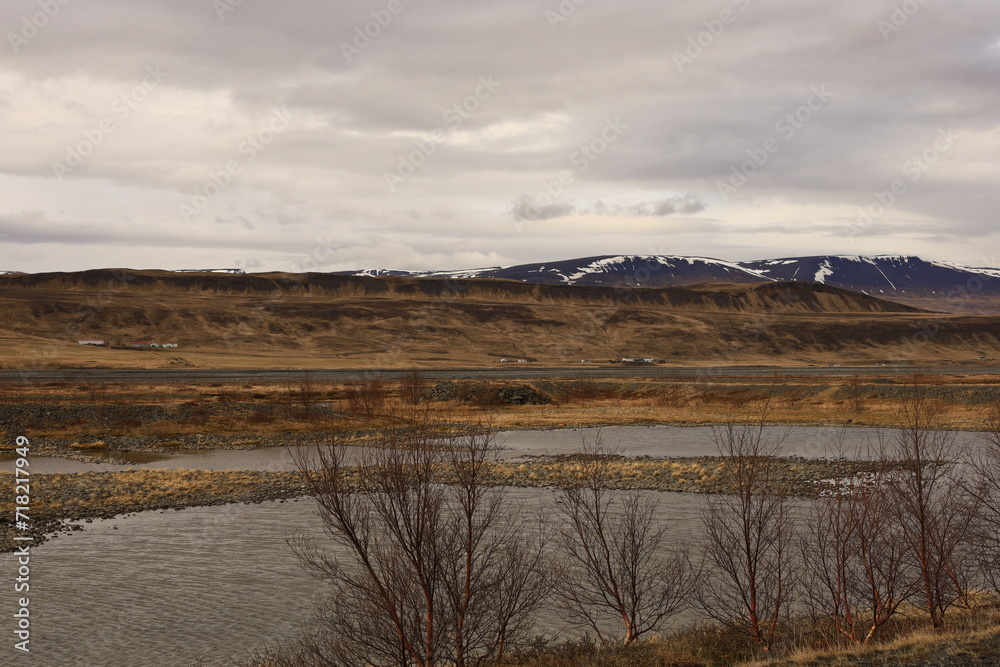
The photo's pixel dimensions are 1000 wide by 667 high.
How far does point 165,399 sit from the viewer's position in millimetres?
63062

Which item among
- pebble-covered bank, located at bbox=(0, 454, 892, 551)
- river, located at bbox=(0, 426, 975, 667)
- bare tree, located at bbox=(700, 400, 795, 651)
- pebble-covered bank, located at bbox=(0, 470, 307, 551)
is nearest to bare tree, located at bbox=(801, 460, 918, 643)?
bare tree, located at bbox=(700, 400, 795, 651)

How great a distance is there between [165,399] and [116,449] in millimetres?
15830

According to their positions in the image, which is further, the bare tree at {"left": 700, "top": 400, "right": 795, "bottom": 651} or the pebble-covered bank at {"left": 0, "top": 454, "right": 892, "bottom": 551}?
the pebble-covered bank at {"left": 0, "top": 454, "right": 892, "bottom": 551}

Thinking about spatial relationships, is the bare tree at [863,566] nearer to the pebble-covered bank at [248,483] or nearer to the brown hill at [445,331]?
the pebble-covered bank at [248,483]

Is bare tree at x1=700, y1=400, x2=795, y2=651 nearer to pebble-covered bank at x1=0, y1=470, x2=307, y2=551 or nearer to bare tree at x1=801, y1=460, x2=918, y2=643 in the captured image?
bare tree at x1=801, y1=460, x2=918, y2=643

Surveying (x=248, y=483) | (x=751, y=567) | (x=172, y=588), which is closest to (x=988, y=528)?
(x=751, y=567)

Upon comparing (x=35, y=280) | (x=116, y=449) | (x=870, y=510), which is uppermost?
(x=35, y=280)

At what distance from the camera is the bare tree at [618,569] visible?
15188mm

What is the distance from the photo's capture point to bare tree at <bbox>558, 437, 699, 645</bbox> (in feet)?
49.8

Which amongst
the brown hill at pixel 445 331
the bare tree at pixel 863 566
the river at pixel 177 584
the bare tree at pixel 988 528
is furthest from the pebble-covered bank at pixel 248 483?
the brown hill at pixel 445 331

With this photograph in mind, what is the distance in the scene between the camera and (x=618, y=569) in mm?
20203

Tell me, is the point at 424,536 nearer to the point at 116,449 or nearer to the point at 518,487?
the point at 518,487

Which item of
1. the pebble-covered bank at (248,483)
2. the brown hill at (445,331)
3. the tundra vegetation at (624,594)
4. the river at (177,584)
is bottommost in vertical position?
the river at (177,584)

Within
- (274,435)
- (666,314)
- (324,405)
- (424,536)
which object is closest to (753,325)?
(666,314)
